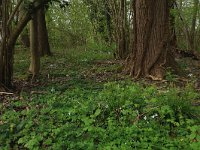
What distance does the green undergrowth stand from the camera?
431 cm

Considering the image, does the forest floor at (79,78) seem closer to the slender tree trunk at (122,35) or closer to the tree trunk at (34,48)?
the tree trunk at (34,48)

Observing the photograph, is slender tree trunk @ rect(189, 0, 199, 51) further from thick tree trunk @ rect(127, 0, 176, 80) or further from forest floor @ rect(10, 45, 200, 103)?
thick tree trunk @ rect(127, 0, 176, 80)

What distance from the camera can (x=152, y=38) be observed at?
7.98 metres

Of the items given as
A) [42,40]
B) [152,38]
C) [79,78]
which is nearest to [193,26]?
[42,40]

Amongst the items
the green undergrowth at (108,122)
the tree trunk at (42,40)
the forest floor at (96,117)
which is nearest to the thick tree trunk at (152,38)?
the forest floor at (96,117)

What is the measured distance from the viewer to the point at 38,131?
15.8 ft

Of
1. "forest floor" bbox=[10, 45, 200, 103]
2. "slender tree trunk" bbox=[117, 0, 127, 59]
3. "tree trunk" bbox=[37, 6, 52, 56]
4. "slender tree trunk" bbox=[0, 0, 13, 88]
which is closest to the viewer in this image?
"slender tree trunk" bbox=[0, 0, 13, 88]

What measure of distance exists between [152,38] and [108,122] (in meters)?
3.60

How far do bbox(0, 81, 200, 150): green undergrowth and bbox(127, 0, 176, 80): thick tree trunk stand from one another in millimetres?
2088

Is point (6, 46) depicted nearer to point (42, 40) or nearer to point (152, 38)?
point (152, 38)

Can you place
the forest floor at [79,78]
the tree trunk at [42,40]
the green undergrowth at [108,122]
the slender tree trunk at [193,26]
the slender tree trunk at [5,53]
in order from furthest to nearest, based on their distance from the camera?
the slender tree trunk at [193,26]
the tree trunk at [42,40]
the forest floor at [79,78]
the slender tree trunk at [5,53]
the green undergrowth at [108,122]

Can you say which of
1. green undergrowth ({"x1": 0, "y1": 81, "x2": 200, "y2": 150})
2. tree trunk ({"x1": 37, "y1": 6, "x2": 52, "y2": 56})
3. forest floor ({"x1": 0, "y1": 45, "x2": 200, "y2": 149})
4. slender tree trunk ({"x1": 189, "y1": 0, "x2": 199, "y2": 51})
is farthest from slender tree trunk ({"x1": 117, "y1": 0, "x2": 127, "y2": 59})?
green undergrowth ({"x1": 0, "y1": 81, "x2": 200, "y2": 150})

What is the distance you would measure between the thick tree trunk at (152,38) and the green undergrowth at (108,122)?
6.85ft

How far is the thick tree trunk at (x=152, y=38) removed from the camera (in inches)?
311
